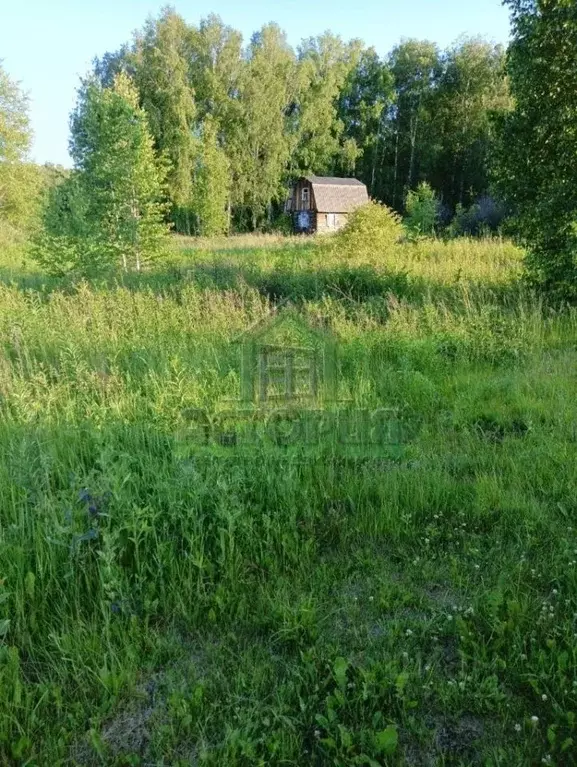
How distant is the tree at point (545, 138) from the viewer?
7375 millimetres

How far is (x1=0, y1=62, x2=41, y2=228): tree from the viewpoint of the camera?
89.2 feet

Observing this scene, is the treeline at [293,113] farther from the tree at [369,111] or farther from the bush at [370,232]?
the bush at [370,232]

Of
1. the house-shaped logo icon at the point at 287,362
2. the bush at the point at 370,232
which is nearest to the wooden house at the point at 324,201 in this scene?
the bush at the point at 370,232

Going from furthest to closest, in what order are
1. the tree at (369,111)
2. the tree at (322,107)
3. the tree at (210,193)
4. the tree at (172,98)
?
the tree at (369,111) < the tree at (322,107) < the tree at (172,98) < the tree at (210,193)

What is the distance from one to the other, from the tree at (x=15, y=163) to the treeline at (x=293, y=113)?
9731mm

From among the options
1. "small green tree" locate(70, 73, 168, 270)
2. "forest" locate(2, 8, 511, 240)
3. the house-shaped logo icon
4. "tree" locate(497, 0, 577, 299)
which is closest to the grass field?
the house-shaped logo icon

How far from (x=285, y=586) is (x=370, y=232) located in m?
13.0

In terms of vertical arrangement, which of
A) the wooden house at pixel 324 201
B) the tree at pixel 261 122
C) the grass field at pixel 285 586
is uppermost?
the tree at pixel 261 122

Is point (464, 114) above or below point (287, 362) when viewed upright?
above

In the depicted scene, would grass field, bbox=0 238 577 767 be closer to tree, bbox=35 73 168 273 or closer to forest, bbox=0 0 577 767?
forest, bbox=0 0 577 767

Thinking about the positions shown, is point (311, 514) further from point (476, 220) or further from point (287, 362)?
point (476, 220)

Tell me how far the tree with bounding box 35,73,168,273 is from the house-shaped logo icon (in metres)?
7.13

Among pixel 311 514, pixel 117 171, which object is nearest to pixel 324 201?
pixel 117 171

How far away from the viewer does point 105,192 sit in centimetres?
1198
